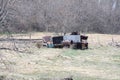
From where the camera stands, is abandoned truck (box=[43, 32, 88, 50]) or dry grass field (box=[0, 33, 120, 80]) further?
abandoned truck (box=[43, 32, 88, 50])

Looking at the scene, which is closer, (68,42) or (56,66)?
(56,66)

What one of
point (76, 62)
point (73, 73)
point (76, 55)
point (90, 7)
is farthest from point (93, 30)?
point (73, 73)

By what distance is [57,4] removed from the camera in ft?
155

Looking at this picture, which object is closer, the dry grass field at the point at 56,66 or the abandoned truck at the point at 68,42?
the dry grass field at the point at 56,66

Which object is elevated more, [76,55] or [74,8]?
[74,8]

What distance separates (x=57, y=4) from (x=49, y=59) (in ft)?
92.5

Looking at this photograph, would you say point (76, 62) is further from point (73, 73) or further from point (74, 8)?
point (74, 8)

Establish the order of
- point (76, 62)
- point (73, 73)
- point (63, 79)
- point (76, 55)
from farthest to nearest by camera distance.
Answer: point (76, 55)
point (76, 62)
point (73, 73)
point (63, 79)

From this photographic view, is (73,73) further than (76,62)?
No

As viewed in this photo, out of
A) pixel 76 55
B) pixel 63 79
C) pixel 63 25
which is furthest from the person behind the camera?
pixel 63 25

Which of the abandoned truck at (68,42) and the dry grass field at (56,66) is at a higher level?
the abandoned truck at (68,42)

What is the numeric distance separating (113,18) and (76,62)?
30.7 metres

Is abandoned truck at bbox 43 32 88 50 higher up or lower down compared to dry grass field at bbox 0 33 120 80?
higher up

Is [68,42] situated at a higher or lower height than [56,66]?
higher
